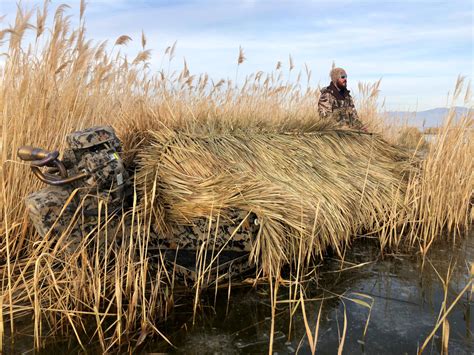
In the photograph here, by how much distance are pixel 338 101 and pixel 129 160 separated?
4044 millimetres

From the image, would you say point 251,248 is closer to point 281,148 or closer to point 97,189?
point 97,189

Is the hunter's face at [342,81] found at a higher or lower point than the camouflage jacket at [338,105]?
higher

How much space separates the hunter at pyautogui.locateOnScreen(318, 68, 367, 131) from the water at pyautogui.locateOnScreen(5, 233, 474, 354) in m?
3.26

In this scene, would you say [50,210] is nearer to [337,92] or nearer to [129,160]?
[129,160]

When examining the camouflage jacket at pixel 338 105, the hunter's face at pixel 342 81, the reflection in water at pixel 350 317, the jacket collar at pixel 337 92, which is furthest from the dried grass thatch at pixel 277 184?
the hunter's face at pixel 342 81

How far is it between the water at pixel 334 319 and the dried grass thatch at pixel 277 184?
309 millimetres

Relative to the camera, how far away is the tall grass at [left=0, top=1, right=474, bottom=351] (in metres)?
2.23

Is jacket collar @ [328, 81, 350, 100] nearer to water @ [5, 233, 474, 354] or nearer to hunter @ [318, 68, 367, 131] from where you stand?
hunter @ [318, 68, 367, 131]

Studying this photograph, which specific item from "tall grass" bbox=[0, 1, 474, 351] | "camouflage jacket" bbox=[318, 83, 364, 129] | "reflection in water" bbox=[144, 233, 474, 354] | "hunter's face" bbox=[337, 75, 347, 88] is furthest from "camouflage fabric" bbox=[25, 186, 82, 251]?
"hunter's face" bbox=[337, 75, 347, 88]

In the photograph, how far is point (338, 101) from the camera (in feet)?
20.5

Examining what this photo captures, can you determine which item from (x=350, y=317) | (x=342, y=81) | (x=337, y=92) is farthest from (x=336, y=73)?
(x=350, y=317)

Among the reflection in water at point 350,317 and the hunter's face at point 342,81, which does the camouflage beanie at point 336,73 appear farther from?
the reflection in water at point 350,317

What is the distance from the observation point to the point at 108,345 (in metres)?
2.10

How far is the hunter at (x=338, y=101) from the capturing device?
6.08m
